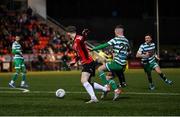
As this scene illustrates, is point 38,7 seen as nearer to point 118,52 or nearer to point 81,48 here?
point 118,52

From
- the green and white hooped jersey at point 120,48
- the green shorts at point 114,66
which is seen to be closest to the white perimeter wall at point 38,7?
the green shorts at point 114,66

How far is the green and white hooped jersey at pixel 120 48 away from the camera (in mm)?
16922

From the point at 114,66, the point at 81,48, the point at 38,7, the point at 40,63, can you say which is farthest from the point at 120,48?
the point at 38,7

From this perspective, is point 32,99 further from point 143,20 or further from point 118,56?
point 143,20

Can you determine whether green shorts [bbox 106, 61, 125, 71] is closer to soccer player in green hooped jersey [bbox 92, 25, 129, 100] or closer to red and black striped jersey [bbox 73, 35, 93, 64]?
soccer player in green hooped jersey [bbox 92, 25, 129, 100]

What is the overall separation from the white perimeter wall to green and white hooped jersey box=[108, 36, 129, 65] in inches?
1608

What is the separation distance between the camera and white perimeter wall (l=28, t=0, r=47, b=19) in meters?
57.3

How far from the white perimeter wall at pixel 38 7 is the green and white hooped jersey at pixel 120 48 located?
40846mm

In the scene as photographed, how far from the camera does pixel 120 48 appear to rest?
1700 cm

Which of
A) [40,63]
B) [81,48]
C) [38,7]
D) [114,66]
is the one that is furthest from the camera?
[38,7]

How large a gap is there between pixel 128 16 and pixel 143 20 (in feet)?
5.92

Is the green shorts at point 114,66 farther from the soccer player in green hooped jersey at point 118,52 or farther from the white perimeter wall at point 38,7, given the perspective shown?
the white perimeter wall at point 38,7

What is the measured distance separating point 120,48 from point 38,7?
4118 centimetres

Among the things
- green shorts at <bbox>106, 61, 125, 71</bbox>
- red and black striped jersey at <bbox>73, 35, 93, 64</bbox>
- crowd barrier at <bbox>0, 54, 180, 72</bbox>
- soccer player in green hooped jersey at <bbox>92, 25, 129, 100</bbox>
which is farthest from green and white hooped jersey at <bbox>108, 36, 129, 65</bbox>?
crowd barrier at <bbox>0, 54, 180, 72</bbox>
